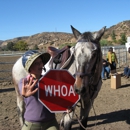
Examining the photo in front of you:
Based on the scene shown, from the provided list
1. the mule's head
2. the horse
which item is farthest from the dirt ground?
the mule's head

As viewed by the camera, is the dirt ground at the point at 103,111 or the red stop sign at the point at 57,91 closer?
the red stop sign at the point at 57,91

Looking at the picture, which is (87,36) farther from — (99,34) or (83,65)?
(83,65)

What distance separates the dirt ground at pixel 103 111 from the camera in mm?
4578

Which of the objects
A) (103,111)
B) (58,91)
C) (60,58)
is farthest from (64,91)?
(103,111)

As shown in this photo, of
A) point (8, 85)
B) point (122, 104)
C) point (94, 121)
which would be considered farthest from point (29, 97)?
point (8, 85)

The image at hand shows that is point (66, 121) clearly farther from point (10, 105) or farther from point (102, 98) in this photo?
point (102, 98)

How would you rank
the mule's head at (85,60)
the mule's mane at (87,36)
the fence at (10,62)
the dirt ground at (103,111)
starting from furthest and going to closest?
1. the fence at (10,62)
2. the dirt ground at (103,111)
3. the mule's mane at (87,36)
4. the mule's head at (85,60)

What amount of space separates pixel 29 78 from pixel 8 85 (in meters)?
7.41

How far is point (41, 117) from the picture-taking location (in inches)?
84.3

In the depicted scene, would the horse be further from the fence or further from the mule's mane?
the fence

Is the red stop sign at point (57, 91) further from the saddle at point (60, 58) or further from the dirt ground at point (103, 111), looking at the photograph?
the saddle at point (60, 58)

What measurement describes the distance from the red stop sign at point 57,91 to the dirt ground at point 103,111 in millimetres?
1175

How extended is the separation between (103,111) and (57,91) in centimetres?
384

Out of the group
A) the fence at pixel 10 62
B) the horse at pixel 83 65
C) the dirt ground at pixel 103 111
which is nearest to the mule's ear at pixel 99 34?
the horse at pixel 83 65
